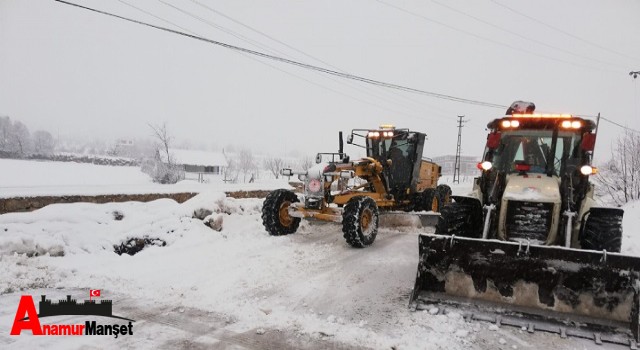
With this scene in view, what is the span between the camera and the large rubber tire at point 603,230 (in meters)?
4.93

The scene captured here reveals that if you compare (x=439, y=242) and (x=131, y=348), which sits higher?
(x=439, y=242)

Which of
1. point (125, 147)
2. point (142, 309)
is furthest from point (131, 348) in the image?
point (125, 147)

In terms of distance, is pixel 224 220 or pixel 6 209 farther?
pixel 224 220

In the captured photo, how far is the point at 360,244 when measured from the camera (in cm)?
809

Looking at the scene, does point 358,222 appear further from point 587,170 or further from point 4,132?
point 4,132

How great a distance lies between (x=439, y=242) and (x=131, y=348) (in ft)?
11.6

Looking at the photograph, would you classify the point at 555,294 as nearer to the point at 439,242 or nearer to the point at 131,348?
the point at 439,242

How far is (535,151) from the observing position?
620 cm

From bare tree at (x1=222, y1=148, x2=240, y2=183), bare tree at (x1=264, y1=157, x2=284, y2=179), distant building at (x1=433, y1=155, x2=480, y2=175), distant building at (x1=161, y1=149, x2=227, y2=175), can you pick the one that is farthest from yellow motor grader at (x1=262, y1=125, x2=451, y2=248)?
distant building at (x1=433, y1=155, x2=480, y2=175)

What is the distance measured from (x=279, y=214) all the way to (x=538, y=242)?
5270 millimetres

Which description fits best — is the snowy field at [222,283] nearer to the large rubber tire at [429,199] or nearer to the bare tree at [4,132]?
the large rubber tire at [429,199]

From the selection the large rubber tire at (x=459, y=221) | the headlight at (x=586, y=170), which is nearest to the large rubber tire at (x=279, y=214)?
the large rubber tire at (x=459, y=221)

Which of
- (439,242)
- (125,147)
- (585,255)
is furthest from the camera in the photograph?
(125,147)

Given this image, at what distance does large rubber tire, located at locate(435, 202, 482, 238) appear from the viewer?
588 centimetres
